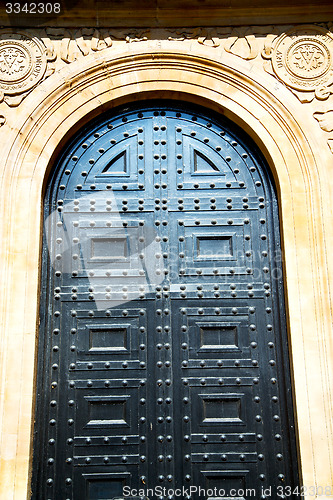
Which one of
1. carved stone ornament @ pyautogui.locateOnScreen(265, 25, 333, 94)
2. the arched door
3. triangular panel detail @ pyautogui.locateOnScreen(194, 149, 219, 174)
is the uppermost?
carved stone ornament @ pyautogui.locateOnScreen(265, 25, 333, 94)

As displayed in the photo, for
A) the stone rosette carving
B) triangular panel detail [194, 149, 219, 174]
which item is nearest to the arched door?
triangular panel detail [194, 149, 219, 174]

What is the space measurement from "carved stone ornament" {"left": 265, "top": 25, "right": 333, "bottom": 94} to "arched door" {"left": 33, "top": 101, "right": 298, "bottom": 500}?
0.62 m

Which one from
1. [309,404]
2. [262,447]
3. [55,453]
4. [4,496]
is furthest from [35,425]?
[309,404]

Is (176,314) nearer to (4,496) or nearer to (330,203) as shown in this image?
(330,203)

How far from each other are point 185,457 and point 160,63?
3049 millimetres

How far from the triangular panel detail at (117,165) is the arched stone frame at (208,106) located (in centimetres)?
40

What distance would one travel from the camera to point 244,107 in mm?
4281

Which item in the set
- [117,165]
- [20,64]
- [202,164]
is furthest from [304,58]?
[20,64]

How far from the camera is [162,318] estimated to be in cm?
405

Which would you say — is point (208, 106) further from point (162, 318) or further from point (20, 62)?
point (162, 318)

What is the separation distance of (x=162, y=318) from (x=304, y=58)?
2393mm

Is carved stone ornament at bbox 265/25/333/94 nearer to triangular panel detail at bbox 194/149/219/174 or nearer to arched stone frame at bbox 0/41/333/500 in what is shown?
arched stone frame at bbox 0/41/333/500

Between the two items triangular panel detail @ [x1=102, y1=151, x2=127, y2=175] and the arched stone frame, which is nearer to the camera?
the arched stone frame

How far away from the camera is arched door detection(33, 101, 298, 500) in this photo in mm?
3797
